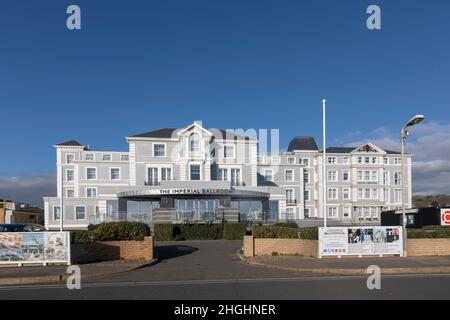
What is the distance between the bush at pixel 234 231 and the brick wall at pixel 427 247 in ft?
49.1

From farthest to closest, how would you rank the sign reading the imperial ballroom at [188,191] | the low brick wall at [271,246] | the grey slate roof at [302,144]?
the grey slate roof at [302,144]
the sign reading the imperial ballroom at [188,191]
the low brick wall at [271,246]

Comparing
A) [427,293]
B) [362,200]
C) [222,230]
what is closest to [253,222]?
[222,230]

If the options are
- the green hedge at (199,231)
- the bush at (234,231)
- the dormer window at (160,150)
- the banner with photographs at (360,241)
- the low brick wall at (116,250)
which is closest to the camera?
the low brick wall at (116,250)

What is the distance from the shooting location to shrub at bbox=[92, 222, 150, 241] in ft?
59.1

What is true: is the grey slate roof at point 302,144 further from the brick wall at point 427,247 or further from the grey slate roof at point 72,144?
the brick wall at point 427,247

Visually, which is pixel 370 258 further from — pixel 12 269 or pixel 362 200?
pixel 362 200

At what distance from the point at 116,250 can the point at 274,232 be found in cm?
694

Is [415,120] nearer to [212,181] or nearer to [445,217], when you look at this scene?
[445,217]

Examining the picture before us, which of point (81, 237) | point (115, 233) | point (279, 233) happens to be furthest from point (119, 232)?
point (279, 233)

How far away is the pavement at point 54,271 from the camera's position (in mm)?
12992

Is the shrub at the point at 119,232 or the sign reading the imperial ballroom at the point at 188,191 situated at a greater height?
the sign reading the imperial ballroom at the point at 188,191

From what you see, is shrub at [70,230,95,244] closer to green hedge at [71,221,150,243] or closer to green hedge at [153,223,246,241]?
green hedge at [71,221,150,243]

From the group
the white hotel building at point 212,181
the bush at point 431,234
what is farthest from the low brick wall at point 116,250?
the white hotel building at point 212,181

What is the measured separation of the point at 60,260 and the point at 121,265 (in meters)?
2.26
